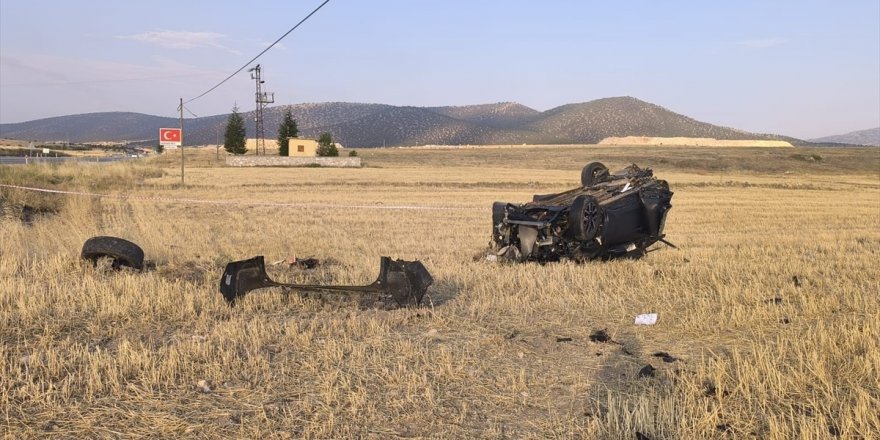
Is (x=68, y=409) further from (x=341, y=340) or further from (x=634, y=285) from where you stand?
(x=634, y=285)

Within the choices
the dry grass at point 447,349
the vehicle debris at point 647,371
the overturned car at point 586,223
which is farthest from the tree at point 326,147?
the vehicle debris at point 647,371

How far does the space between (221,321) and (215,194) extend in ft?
73.8

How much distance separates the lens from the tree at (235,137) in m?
91.3

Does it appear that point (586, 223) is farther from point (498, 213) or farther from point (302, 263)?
point (302, 263)

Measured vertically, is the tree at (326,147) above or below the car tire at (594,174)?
above

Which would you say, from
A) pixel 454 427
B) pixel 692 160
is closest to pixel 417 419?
pixel 454 427

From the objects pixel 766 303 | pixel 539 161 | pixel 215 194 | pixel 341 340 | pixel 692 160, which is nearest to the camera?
pixel 341 340

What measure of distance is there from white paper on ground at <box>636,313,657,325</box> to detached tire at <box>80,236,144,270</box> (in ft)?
20.6

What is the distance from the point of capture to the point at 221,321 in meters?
6.17

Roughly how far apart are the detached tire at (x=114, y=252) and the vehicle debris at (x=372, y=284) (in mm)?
2285

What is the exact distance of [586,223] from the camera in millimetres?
9492

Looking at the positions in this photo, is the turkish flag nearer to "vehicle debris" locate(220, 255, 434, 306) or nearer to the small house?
the small house

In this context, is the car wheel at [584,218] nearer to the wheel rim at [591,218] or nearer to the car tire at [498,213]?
the wheel rim at [591,218]

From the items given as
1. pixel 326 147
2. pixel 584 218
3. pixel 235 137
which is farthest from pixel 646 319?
pixel 235 137
